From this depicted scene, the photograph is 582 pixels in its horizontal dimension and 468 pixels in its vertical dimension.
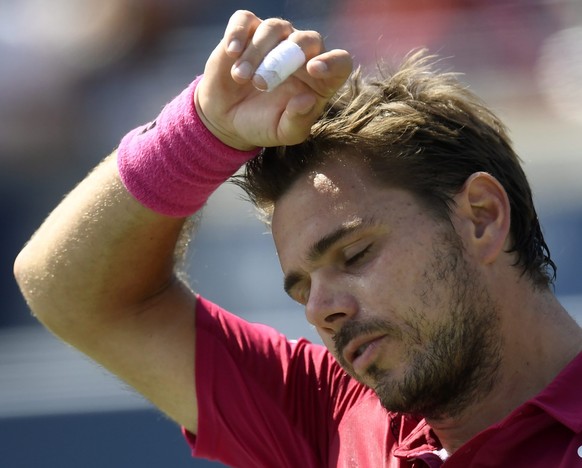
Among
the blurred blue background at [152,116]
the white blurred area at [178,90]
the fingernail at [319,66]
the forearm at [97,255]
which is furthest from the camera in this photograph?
the white blurred area at [178,90]

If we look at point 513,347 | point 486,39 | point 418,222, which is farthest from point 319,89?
point 486,39

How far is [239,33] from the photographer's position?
5.03 ft

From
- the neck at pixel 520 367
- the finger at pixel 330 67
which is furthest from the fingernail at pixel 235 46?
the neck at pixel 520 367

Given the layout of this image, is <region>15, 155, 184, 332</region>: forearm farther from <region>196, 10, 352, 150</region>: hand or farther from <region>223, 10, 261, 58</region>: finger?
<region>223, 10, 261, 58</region>: finger

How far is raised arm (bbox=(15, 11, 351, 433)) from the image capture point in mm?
1607

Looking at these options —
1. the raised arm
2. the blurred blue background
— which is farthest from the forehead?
the blurred blue background

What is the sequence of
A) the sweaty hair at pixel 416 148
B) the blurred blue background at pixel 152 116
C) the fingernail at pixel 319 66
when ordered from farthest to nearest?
the blurred blue background at pixel 152 116 < the sweaty hair at pixel 416 148 < the fingernail at pixel 319 66

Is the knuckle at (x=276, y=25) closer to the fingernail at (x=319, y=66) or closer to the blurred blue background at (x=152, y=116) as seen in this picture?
the fingernail at (x=319, y=66)

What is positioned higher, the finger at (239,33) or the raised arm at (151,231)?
the finger at (239,33)

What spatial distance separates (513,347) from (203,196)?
59cm

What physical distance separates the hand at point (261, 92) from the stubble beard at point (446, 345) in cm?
31

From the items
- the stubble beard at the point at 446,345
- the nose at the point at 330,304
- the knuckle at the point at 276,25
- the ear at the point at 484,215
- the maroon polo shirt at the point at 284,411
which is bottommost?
the maroon polo shirt at the point at 284,411

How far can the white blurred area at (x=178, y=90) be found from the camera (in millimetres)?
3281

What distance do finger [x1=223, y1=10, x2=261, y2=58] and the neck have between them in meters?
0.61
